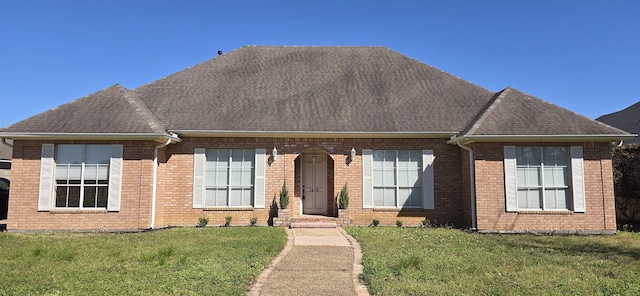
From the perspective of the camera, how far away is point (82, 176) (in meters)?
12.5

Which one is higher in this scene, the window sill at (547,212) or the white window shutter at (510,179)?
the white window shutter at (510,179)

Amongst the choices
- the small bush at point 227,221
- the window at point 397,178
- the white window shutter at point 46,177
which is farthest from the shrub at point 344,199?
the white window shutter at point 46,177

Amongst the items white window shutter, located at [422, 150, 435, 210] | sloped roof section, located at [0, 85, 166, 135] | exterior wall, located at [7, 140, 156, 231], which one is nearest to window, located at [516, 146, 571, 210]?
white window shutter, located at [422, 150, 435, 210]

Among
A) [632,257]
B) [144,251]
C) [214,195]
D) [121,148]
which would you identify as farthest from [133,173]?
[632,257]

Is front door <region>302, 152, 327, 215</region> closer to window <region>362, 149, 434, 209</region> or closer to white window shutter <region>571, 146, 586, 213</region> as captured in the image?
window <region>362, 149, 434, 209</region>

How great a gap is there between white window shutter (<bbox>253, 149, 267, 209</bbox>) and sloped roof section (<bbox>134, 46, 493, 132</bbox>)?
0.90 m

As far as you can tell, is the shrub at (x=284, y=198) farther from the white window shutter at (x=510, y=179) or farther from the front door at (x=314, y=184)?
the white window shutter at (x=510, y=179)

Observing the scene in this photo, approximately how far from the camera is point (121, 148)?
492 inches

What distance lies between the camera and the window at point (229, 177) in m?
13.6

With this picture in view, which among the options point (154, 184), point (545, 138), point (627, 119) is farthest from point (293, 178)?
point (627, 119)

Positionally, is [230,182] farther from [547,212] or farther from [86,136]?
[547,212]

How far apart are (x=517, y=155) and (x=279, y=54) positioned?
10770 millimetres

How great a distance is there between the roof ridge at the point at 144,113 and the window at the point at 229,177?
5.79ft

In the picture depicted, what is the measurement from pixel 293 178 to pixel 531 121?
295 inches
